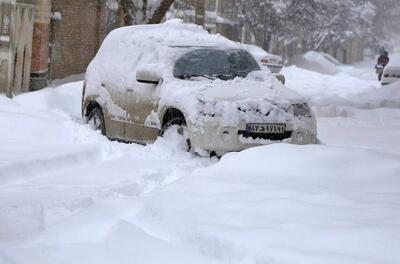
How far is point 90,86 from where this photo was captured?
433 inches

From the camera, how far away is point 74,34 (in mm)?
19188

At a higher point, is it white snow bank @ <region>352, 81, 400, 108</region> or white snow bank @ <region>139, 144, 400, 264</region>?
white snow bank @ <region>352, 81, 400, 108</region>

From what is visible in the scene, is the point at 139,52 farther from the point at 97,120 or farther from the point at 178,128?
the point at 178,128

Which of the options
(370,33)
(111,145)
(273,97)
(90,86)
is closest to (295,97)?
(273,97)

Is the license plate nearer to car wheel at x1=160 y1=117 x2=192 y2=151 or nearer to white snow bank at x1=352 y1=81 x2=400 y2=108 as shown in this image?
car wheel at x1=160 y1=117 x2=192 y2=151

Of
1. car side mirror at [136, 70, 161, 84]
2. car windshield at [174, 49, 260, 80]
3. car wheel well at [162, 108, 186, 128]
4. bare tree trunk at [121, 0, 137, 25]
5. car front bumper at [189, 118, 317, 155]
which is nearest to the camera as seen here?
car front bumper at [189, 118, 317, 155]

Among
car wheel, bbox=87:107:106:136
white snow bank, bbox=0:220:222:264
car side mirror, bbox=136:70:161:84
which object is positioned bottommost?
white snow bank, bbox=0:220:222:264

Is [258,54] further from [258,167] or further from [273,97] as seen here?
[258,167]

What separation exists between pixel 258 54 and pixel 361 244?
24499 mm

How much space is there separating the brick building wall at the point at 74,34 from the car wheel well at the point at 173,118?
875 cm

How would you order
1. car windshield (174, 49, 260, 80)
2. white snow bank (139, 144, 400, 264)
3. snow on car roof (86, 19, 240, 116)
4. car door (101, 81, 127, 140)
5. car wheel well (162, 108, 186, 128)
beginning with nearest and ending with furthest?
white snow bank (139, 144, 400, 264) → car wheel well (162, 108, 186, 128) → car windshield (174, 49, 260, 80) → snow on car roof (86, 19, 240, 116) → car door (101, 81, 127, 140)

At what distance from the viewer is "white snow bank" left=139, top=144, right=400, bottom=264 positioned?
413 cm

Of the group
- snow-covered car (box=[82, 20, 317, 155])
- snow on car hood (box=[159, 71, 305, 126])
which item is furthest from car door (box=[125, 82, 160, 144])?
snow on car hood (box=[159, 71, 305, 126])

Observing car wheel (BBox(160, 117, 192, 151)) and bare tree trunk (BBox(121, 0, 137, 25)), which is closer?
car wheel (BBox(160, 117, 192, 151))
